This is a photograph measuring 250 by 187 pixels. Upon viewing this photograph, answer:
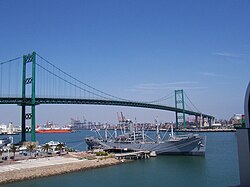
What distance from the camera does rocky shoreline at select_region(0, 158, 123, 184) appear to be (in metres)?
15.8

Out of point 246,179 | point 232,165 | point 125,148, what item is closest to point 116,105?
point 125,148

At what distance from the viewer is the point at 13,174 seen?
52.7 feet

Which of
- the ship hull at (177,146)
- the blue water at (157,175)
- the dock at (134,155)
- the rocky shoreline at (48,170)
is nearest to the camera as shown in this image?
the blue water at (157,175)

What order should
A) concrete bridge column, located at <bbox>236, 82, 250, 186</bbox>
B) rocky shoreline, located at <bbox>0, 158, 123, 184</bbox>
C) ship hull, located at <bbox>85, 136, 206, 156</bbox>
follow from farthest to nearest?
ship hull, located at <bbox>85, 136, 206, 156</bbox>
rocky shoreline, located at <bbox>0, 158, 123, 184</bbox>
concrete bridge column, located at <bbox>236, 82, 250, 186</bbox>

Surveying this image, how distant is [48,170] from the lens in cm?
1752

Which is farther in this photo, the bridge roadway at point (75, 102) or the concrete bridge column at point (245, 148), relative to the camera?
the bridge roadway at point (75, 102)

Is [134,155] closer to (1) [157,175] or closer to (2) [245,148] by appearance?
(1) [157,175]

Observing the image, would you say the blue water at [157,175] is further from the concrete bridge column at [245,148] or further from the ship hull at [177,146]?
the concrete bridge column at [245,148]

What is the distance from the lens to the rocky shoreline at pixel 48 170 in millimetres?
15801

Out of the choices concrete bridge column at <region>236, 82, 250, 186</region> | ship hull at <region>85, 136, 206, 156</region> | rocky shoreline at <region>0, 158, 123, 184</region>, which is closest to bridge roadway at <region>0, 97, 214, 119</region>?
ship hull at <region>85, 136, 206, 156</region>

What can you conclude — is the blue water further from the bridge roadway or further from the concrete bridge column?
the bridge roadway

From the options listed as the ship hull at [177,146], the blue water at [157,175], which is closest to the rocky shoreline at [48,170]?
the blue water at [157,175]

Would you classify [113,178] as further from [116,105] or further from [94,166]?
[116,105]

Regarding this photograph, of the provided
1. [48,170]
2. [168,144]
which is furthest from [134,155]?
[48,170]
